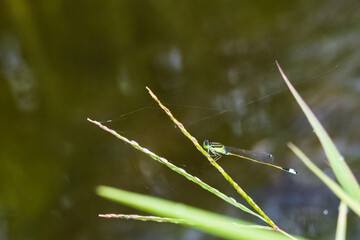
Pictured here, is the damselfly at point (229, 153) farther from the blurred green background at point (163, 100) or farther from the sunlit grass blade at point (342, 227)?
the sunlit grass blade at point (342, 227)

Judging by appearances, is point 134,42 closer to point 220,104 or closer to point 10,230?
point 220,104

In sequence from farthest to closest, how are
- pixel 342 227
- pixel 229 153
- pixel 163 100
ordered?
1. pixel 163 100
2. pixel 229 153
3. pixel 342 227

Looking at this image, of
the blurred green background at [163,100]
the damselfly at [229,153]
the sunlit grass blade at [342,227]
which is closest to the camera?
the sunlit grass blade at [342,227]

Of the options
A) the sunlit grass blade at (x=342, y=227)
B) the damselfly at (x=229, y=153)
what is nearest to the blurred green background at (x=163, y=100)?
the damselfly at (x=229, y=153)

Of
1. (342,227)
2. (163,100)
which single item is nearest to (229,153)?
(163,100)

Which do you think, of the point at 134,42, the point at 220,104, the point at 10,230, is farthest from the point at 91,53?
the point at 10,230

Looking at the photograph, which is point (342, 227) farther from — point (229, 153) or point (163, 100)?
point (163, 100)

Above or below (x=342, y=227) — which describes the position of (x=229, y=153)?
above

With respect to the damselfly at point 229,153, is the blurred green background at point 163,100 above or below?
above

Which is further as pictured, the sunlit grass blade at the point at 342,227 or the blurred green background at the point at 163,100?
the blurred green background at the point at 163,100
